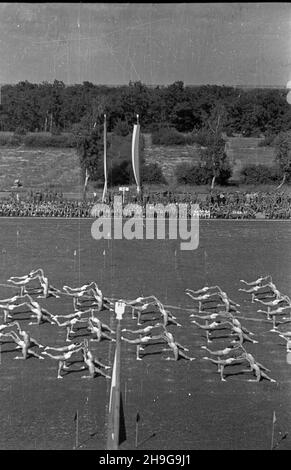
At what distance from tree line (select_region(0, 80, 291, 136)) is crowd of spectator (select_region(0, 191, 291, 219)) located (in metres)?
25.6

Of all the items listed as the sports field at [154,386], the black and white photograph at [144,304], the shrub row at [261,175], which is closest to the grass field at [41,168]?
A: the black and white photograph at [144,304]

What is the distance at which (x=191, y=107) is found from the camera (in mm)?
71562

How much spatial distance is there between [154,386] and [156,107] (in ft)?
195

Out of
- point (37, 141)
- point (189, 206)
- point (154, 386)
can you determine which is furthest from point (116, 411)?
point (37, 141)

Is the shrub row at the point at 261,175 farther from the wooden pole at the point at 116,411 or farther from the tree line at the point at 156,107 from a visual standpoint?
the wooden pole at the point at 116,411

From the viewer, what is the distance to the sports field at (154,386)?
11.3m

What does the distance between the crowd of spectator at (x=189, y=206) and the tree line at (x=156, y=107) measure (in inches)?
1009

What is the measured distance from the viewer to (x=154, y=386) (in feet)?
43.9

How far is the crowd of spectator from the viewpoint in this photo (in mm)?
37375

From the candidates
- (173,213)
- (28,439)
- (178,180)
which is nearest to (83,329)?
(28,439)

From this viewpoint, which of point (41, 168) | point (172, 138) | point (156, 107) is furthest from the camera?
Result: point (156, 107)

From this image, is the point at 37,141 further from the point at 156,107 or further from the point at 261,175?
the point at 261,175

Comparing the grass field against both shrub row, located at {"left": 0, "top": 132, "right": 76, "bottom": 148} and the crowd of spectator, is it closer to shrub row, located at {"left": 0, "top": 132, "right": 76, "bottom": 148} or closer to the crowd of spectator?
shrub row, located at {"left": 0, "top": 132, "right": 76, "bottom": 148}
